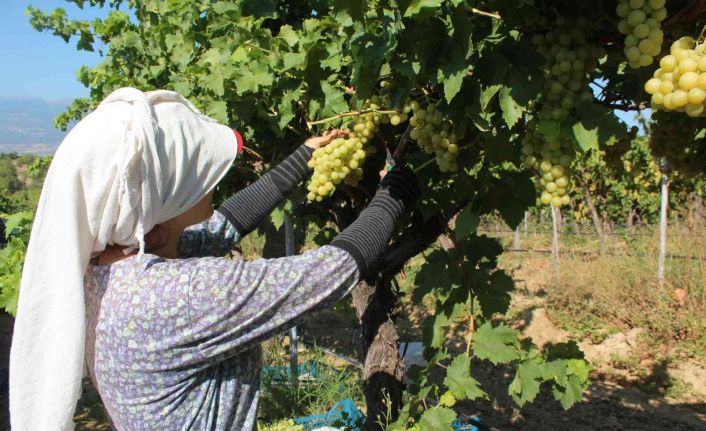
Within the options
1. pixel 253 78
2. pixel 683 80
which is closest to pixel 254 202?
pixel 253 78

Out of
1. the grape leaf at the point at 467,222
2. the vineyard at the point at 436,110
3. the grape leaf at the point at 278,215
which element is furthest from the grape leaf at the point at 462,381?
the grape leaf at the point at 278,215

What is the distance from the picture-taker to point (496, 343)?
2.14 m

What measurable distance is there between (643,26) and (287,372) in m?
4.72

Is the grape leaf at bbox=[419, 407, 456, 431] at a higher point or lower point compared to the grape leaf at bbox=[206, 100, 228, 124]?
lower

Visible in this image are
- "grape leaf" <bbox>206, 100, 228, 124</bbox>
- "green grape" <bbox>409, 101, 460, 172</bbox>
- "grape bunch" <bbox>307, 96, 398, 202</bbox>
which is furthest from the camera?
"grape leaf" <bbox>206, 100, 228, 124</bbox>

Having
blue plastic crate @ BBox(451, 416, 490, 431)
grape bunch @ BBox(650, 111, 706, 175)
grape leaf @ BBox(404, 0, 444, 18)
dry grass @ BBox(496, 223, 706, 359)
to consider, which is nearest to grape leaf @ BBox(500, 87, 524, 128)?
grape leaf @ BBox(404, 0, 444, 18)

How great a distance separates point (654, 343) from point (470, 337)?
17.9 feet

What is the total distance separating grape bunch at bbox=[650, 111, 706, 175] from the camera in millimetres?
1714

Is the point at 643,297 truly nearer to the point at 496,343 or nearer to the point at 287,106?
the point at 496,343

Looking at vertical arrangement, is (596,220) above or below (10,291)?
above

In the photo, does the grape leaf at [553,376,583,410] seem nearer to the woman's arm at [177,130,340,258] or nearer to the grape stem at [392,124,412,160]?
the grape stem at [392,124,412,160]

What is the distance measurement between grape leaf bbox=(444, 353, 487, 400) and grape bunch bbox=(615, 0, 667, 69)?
1304mm

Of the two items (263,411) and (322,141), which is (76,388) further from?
(263,411)

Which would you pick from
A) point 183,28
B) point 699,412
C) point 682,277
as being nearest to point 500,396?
point 699,412
